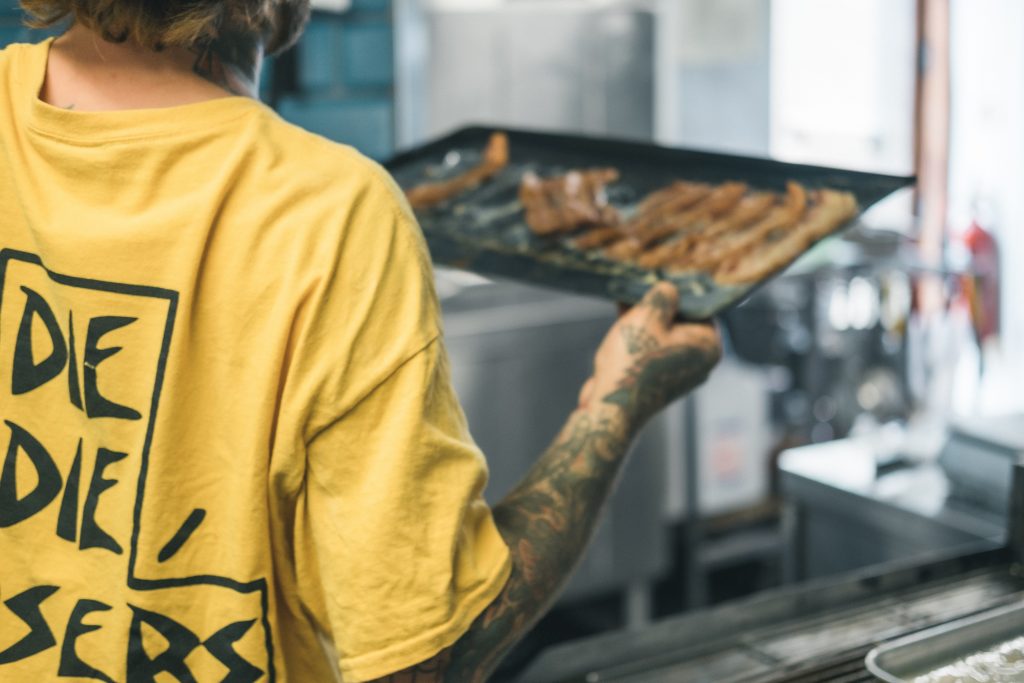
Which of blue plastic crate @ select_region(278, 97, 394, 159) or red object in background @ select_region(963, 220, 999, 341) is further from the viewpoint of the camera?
red object in background @ select_region(963, 220, 999, 341)

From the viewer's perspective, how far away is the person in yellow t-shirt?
0.76 m

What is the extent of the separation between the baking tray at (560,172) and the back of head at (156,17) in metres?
0.55

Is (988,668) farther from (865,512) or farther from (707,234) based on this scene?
(865,512)

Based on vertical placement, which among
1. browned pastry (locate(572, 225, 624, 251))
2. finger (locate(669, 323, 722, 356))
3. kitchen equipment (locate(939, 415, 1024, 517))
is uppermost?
browned pastry (locate(572, 225, 624, 251))

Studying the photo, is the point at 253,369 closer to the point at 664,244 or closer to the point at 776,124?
the point at 664,244

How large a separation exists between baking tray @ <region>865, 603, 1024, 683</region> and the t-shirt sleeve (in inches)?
16.5

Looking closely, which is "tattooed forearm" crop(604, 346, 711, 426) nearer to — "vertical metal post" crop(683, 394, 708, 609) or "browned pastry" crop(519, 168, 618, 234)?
"browned pastry" crop(519, 168, 618, 234)

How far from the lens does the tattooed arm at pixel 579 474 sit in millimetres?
863

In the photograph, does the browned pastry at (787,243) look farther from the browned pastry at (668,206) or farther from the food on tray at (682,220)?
the browned pastry at (668,206)

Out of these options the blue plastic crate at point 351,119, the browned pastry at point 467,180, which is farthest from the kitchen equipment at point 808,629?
the blue plastic crate at point 351,119

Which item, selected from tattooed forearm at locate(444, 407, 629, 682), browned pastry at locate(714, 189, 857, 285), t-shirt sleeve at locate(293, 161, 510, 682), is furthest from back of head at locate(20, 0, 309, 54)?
browned pastry at locate(714, 189, 857, 285)

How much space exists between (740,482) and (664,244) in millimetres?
2090

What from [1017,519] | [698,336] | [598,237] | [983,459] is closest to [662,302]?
[698,336]

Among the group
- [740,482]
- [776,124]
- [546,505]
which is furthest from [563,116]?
[546,505]
